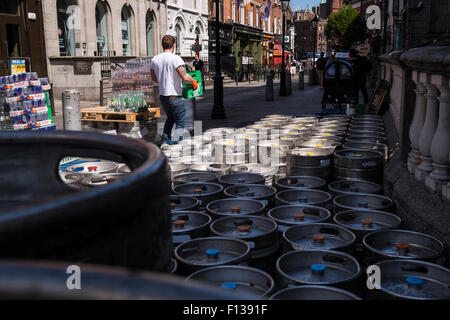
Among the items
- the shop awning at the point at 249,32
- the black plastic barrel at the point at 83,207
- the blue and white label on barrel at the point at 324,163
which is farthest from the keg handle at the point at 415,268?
the shop awning at the point at 249,32

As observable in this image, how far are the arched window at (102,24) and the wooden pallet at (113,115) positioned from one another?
1393cm

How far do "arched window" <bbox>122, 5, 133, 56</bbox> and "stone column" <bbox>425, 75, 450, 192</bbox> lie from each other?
22.0 meters

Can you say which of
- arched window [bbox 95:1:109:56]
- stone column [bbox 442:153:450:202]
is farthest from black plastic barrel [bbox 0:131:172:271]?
arched window [bbox 95:1:109:56]

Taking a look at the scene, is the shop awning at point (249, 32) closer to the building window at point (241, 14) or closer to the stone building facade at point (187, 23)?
the building window at point (241, 14)

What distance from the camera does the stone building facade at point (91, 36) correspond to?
17.8 meters

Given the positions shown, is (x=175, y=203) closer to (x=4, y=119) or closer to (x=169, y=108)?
(x=169, y=108)

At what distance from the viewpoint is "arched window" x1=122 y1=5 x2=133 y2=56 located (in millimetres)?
24019

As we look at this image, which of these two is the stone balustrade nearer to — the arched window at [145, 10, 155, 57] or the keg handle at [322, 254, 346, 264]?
the keg handle at [322, 254, 346, 264]

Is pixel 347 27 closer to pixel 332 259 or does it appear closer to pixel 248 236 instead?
pixel 248 236

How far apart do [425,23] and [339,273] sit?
1056 cm

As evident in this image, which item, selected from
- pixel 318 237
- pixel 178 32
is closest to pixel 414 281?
pixel 318 237

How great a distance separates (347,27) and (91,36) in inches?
1739

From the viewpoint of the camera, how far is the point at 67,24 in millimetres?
19969

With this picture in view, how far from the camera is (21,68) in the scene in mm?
12992
